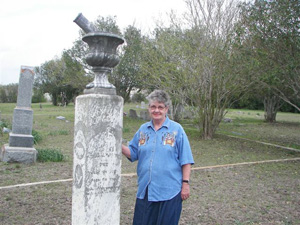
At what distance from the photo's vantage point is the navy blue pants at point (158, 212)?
303 centimetres

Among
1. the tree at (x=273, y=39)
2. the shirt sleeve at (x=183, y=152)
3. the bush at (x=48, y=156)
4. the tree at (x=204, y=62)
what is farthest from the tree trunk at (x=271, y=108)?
the shirt sleeve at (x=183, y=152)

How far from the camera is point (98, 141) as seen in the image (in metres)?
2.93

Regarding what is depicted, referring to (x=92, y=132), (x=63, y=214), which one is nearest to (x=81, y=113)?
(x=92, y=132)

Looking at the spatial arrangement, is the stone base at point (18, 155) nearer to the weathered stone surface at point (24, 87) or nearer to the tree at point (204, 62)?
the weathered stone surface at point (24, 87)

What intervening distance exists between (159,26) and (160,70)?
2.10 meters

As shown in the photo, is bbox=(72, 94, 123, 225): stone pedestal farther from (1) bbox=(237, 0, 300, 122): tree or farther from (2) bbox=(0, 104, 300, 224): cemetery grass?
(1) bbox=(237, 0, 300, 122): tree

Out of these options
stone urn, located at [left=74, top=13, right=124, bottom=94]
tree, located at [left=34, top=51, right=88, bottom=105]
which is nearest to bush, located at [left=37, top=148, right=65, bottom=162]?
stone urn, located at [left=74, top=13, right=124, bottom=94]

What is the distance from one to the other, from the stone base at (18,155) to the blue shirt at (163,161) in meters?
5.51

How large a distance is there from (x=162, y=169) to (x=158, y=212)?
1.45 ft

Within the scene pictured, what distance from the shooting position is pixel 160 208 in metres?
3.06

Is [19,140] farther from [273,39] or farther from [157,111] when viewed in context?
[273,39]

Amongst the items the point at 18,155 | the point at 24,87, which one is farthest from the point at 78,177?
the point at 24,87

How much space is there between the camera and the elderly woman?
305 cm

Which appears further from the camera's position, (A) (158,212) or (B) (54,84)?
(B) (54,84)
